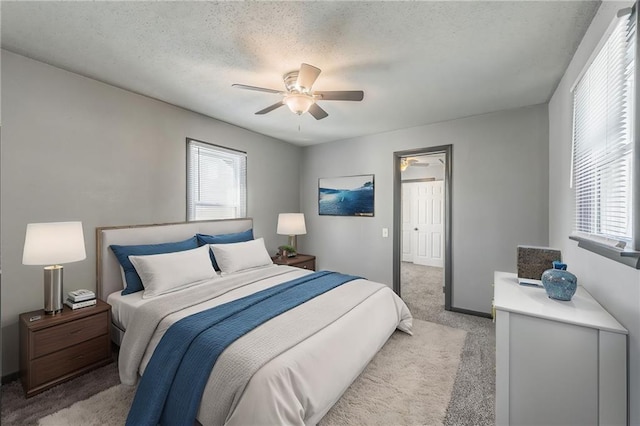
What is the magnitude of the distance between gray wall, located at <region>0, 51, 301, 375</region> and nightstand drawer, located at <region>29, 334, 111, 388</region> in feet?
1.42

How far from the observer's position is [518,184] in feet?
10.5

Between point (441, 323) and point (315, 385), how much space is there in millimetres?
2264

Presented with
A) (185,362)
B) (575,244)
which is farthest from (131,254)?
(575,244)

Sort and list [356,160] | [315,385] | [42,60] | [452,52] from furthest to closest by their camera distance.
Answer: [356,160] < [42,60] < [452,52] < [315,385]

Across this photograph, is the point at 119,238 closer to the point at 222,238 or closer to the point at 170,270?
the point at 170,270

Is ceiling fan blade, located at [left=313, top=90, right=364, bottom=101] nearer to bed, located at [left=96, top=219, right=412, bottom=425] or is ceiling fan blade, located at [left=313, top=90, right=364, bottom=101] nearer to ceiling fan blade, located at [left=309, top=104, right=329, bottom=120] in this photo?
ceiling fan blade, located at [left=309, top=104, right=329, bottom=120]

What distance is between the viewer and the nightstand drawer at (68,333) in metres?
1.94

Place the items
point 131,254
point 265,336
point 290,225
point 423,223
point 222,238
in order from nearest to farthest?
point 265,336 < point 131,254 < point 222,238 < point 290,225 < point 423,223

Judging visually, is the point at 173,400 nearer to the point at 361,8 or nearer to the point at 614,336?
the point at 614,336

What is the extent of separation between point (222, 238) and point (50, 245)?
1618 millimetres

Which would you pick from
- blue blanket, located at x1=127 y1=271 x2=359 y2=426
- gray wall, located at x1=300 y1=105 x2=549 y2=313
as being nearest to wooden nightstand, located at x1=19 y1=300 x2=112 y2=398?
blue blanket, located at x1=127 y1=271 x2=359 y2=426

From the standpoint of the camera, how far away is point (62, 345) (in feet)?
6.73

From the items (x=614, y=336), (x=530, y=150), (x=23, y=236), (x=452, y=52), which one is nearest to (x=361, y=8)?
(x=452, y=52)

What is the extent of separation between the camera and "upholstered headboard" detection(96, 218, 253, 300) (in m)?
2.56
